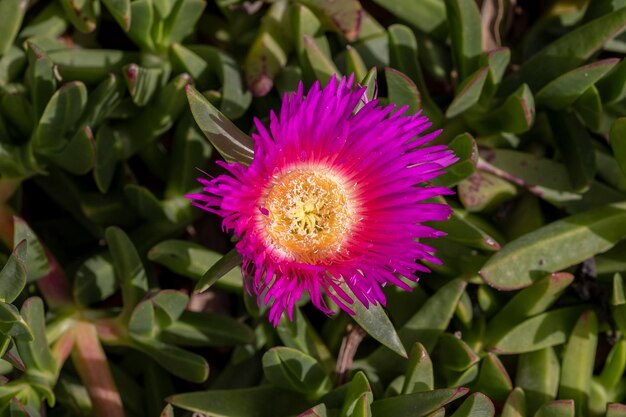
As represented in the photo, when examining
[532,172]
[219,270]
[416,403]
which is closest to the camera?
[219,270]

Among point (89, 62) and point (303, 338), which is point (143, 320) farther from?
point (89, 62)

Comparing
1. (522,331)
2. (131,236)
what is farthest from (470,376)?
(131,236)

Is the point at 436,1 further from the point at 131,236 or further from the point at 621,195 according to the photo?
the point at 131,236

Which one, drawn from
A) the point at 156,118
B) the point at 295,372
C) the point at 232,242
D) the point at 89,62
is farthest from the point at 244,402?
the point at 89,62

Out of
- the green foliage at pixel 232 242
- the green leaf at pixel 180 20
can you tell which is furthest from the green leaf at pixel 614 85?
the green leaf at pixel 180 20

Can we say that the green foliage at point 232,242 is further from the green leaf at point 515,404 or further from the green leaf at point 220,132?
the green leaf at point 220,132

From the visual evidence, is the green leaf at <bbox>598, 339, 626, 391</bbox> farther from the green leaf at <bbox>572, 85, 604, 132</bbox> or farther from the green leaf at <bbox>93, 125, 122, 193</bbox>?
the green leaf at <bbox>93, 125, 122, 193</bbox>
